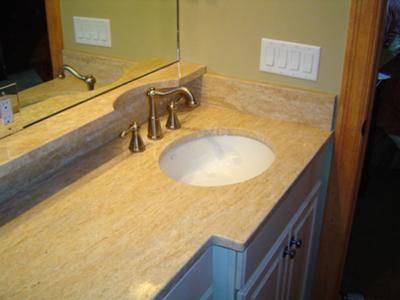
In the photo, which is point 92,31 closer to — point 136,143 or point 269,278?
point 136,143

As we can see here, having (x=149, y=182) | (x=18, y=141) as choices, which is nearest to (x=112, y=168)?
(x=149, y=182)

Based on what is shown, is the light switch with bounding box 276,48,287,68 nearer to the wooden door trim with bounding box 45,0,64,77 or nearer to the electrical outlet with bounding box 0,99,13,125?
the wooden door trim with bounding box 45,0,64,77

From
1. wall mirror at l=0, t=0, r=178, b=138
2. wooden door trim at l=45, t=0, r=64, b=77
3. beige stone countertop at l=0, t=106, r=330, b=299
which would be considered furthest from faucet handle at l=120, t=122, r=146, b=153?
wooden door trim at l=45, t=0, r=64, b=77

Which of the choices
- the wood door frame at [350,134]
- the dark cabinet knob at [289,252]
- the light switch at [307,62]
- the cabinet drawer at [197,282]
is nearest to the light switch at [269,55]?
the light switch at [307,62]

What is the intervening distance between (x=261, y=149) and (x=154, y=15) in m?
0.62

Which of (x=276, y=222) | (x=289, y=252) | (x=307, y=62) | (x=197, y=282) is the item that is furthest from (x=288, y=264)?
(x=307, y=62)

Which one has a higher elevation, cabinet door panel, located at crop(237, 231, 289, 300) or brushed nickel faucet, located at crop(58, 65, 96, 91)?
brushed nickel faucet, located at crop(58, 65, 96, 91)

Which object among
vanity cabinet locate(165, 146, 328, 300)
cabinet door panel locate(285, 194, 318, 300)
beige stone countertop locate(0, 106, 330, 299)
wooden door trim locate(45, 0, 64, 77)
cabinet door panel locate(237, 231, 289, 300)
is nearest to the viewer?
beige stone countertop locate(0, 106, 330, 299)

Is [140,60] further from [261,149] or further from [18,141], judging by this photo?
[18,141]

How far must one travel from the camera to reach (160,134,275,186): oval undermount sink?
154cm

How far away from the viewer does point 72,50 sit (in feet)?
4.64

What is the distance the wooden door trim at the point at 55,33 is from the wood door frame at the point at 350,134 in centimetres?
85

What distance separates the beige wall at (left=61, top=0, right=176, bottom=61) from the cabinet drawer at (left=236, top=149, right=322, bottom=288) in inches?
26.5

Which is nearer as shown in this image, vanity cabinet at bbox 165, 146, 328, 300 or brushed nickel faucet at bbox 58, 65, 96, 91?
vanity cabinet at bbox 165, 146, 328, 300
